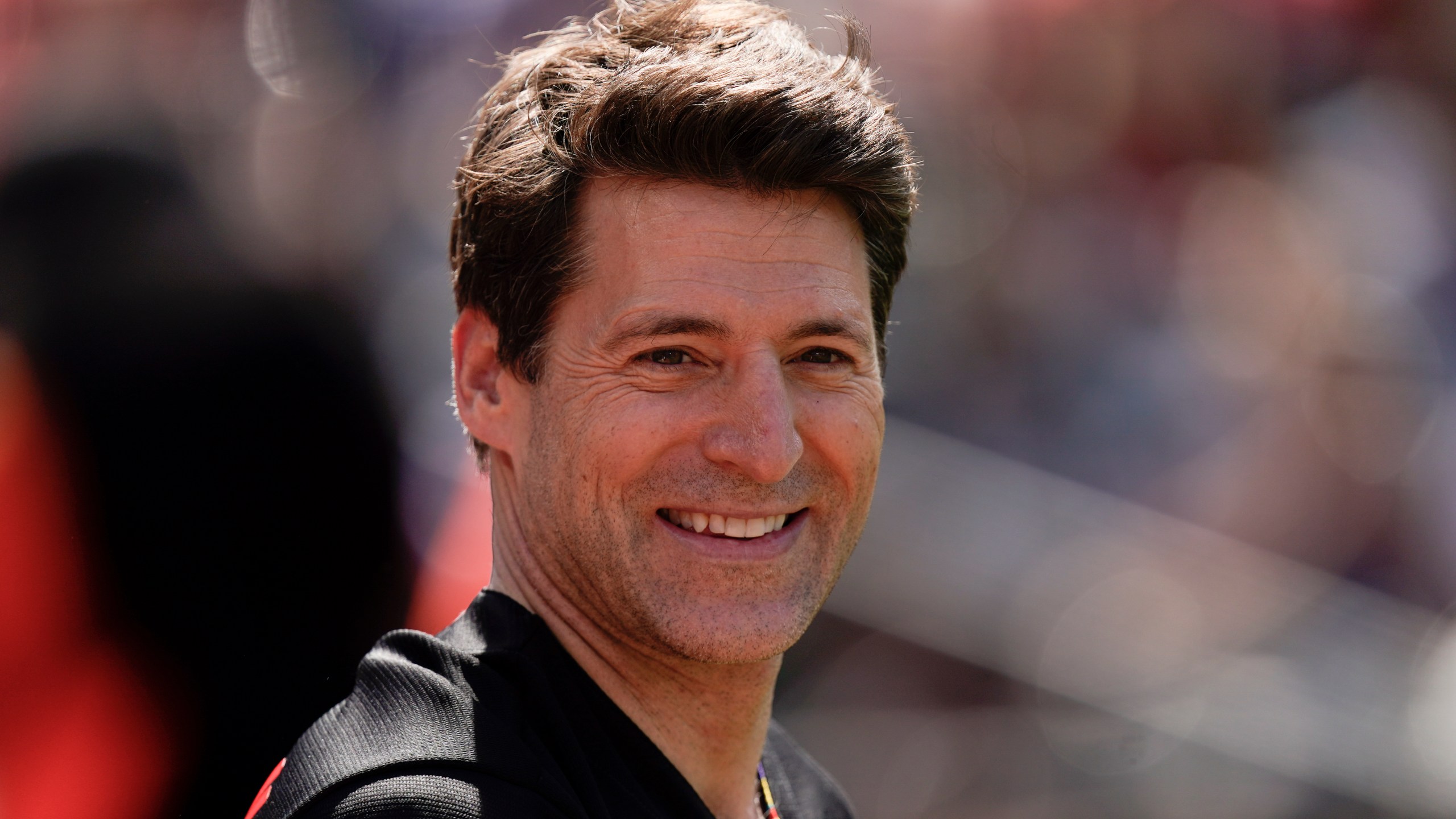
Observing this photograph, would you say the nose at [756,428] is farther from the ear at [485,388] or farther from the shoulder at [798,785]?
the shoulder at [798,785]

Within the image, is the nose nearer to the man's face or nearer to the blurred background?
the man's face

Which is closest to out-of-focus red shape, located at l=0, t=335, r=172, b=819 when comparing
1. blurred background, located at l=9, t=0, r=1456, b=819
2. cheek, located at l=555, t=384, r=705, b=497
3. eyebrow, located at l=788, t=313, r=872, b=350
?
blurred background, located at l=9, t=0, r=1456, b=819

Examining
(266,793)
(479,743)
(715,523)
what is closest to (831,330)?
(715,523)

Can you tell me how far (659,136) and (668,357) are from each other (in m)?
0.37

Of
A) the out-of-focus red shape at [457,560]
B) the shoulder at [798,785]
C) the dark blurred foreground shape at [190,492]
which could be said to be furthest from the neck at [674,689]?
the out-of-focus red shape at [457,560]

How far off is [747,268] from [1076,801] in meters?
3.66

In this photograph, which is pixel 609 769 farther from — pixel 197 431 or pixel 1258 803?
pixel 1258 803

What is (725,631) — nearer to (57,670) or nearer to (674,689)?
(674,689)

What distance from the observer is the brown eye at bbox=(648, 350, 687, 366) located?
192 centimetres

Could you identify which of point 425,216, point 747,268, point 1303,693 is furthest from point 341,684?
point 1303,693

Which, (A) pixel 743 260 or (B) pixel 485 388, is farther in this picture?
(B) pixel 485 388

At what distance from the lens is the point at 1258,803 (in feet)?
15.0

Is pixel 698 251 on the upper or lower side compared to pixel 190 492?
upper

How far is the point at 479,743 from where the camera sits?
146 centimetres
